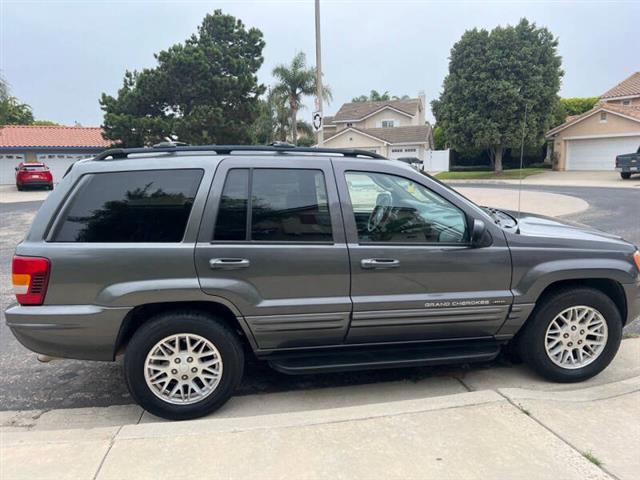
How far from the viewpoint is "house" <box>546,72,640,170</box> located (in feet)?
99.9

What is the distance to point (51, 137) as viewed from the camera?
112 ft

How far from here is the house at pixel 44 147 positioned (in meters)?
32.3

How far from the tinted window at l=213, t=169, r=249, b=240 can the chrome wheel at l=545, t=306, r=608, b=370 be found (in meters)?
2.44

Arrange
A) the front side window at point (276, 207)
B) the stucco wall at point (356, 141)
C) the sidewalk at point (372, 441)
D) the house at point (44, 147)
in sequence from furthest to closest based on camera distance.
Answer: the stucco wall at point (356, 141) < the house at point (44, 147) < the front side window at point (276, 207) < the sidewalk at point (372, 441)

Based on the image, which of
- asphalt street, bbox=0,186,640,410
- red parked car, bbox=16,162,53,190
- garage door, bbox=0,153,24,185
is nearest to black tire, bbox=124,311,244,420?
asphalt street, bbox=0,186,640,410

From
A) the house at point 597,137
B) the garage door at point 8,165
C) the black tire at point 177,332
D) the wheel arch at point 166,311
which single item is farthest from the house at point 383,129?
the black tire at point 177,332

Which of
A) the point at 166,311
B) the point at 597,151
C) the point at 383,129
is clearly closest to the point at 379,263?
the point at 166,311

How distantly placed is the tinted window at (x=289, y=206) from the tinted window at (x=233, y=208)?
0.06m

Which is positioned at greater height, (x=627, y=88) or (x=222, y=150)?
(x=627, y=88)

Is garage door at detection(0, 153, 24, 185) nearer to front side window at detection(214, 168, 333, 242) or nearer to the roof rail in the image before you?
the roof rail

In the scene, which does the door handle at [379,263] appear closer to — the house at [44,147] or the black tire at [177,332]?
the black tire at [177,332]

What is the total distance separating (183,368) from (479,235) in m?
2.24

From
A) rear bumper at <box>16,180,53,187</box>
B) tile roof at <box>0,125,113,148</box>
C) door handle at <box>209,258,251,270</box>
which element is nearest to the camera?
door handle at <box>209,258,251,270</box>

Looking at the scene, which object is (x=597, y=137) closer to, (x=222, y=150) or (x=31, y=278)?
(x=222, y=150)
